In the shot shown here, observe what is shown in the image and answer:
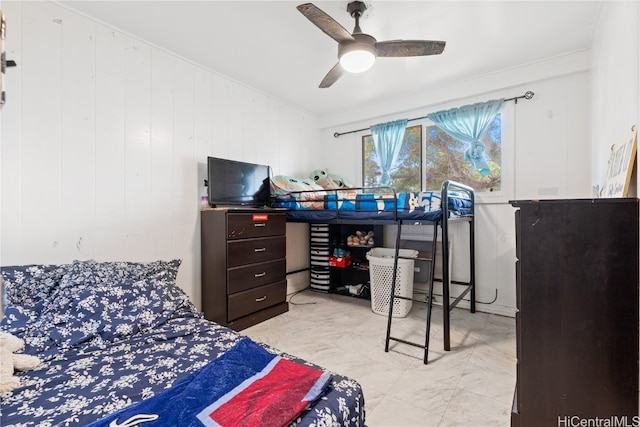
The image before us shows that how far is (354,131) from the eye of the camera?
4043mm

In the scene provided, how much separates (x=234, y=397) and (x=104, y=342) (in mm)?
1000

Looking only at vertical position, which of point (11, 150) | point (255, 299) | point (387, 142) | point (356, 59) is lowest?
point (255, 299)

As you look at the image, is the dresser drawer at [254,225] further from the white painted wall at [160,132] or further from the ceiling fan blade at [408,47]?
the ceiling fan blade at [408,47]

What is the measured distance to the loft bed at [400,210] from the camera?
2.25 meters

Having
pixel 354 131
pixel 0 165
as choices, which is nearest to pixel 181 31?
pixel 0 165

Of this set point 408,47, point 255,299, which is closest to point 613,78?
point 408,47

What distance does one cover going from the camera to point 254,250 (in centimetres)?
280

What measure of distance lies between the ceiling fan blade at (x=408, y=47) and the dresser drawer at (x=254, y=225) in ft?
5.66

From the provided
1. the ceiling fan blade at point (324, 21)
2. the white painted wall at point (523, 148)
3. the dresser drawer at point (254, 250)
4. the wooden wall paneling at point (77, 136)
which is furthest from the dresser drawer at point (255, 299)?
the ceiling fan blade at point (324, 21)

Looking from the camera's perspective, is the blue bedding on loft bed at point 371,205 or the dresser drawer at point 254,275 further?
the dresser drawer at point 254,275

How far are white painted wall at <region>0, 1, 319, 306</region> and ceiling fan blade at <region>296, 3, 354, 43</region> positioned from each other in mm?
1592

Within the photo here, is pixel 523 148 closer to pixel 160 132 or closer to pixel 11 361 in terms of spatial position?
pixel 160 132

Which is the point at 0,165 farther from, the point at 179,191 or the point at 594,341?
the point at 594,341

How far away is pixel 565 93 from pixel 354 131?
88.1 inches
